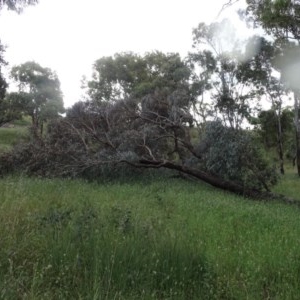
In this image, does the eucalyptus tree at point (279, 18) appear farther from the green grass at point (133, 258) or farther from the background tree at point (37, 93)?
the background tree at point (37, 93)

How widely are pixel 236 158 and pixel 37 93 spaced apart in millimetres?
40761

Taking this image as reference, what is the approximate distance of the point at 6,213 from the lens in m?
6.21

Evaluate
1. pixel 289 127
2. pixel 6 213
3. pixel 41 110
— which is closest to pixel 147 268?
pixel 6 213

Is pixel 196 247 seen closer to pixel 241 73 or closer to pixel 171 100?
pixel 171 100

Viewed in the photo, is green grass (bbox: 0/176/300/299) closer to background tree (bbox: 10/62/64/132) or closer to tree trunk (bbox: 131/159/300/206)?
tree trunk (bbox: 131/159/300/206)

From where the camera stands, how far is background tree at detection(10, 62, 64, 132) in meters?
45.3

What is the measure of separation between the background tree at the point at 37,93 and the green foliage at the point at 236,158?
30557mm

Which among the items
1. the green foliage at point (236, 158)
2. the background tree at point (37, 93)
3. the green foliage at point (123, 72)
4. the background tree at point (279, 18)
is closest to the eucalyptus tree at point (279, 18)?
the background tree at point (279, 18)

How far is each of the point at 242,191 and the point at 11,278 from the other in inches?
476

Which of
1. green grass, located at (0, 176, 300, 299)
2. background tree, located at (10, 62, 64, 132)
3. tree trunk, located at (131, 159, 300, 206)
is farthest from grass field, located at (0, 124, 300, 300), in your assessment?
background tree, located at (10, 62, 64, 132)

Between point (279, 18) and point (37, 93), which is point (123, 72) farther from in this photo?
point (279, 18)

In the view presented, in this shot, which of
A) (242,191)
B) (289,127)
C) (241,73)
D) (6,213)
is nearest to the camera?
(6,213)

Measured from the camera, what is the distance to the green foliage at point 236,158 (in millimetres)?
15797

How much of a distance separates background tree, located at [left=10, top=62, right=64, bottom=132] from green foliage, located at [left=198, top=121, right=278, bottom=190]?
1203 inches
